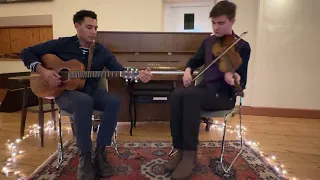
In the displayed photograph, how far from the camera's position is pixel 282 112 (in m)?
3.40

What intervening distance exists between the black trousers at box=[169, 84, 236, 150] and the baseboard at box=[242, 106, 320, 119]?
79.5 inches

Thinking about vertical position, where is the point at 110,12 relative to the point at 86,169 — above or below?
above

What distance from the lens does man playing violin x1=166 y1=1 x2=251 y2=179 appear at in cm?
151

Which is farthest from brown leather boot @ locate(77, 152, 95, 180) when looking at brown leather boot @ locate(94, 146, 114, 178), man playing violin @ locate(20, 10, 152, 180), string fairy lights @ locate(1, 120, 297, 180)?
string fairy lights @ locate(1, 120, 297, 180)

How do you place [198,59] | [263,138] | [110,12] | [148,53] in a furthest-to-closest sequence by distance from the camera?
[110,12]
[148,53]
[263,138]
[198,59]

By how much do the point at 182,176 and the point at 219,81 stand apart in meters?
0.67

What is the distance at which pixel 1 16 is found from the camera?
4008 mm

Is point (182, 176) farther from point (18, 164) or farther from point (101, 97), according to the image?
point (18, 164)

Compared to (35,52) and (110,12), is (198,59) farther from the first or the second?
(110,12)

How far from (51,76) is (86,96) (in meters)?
0.29

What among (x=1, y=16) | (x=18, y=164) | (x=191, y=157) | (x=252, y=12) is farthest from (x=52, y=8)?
(x=191, y=157)

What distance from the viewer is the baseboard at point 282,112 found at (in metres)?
3.33

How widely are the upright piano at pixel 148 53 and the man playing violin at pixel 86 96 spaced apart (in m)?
0.85

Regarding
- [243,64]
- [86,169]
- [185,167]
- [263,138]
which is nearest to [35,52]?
[86,169]
